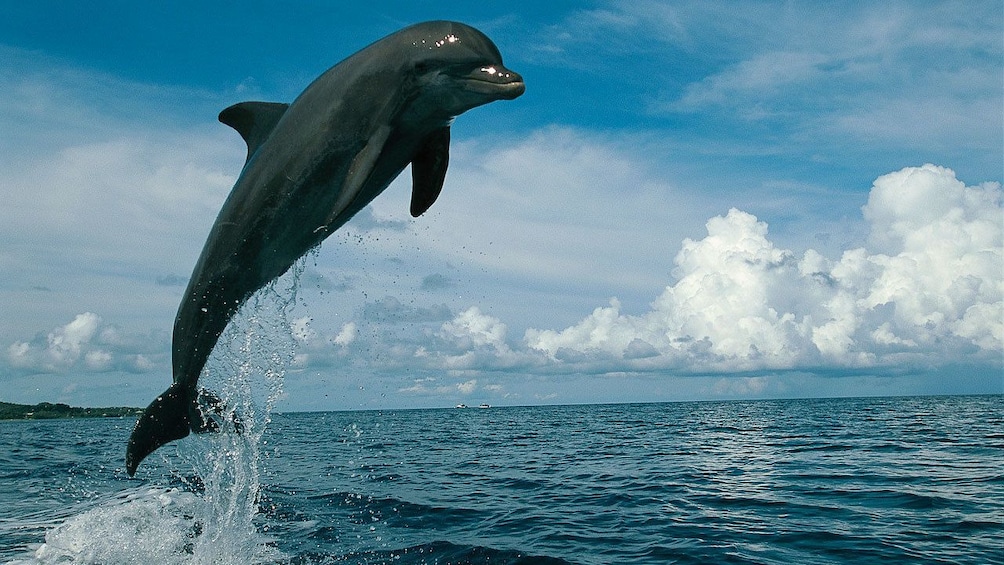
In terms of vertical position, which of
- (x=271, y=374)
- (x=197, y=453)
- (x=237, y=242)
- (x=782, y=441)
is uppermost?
(x=237, y=242)

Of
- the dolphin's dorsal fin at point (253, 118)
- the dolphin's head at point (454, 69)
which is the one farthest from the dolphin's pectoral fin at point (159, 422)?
the dolphin's head at point (454, 69)

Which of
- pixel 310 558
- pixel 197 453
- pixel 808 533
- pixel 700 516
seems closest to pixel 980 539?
pixel 808 533

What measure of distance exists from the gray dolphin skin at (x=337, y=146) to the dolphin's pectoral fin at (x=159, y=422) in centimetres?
114

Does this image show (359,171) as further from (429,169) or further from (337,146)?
(429,169)

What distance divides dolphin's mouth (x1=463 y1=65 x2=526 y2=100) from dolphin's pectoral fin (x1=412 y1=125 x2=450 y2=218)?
0.59 metres

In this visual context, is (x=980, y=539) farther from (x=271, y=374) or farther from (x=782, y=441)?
(x=782, y=441)

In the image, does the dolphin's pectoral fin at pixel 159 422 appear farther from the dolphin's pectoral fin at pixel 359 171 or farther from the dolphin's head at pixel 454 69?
the dolphin's head at pixel 454 69

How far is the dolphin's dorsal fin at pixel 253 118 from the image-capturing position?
6.74 metres

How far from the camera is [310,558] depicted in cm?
1093

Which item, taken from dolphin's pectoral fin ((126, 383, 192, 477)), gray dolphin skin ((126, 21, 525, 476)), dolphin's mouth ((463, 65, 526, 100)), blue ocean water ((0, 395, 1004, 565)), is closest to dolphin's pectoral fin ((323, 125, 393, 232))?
gray dolphin skin ((126, 21, 525, 476))

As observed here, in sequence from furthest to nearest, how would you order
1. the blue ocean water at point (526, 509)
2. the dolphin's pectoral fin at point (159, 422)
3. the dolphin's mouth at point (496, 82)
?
the blue ocean water at point (526, 509), the dolphin's pectoral fin at point (159, 422), the dolphin's mouth at point (496, 82)

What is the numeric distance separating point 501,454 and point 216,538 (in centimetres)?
1713

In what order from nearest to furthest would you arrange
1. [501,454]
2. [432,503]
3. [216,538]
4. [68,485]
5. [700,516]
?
[216,538] < [700,516] < [432,503] < [68,485] < [501,454]

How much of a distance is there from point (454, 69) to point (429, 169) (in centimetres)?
95
